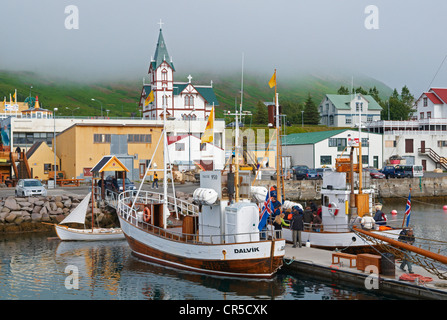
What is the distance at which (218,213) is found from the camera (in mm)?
24875

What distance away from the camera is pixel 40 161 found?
211 feet

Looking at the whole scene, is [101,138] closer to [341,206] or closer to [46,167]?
[46,167]

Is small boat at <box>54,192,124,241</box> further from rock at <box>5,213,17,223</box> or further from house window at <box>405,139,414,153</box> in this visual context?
house window at <box>405,139,414,153</box>

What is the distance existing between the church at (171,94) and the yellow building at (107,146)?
110 ft

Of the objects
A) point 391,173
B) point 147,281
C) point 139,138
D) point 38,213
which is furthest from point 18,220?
point 391,173

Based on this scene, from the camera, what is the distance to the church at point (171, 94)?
10025cm

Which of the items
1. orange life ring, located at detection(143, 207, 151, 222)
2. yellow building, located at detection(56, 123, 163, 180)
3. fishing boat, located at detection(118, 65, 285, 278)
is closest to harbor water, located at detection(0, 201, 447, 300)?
fishing boat, located at detection(118, 65, 285, 278)

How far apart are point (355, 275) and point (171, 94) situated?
8271 centimetres

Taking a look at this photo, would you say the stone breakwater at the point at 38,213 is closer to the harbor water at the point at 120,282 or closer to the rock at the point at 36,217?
the rock at the point at 36,217

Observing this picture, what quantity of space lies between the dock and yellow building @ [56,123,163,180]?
3867 cm

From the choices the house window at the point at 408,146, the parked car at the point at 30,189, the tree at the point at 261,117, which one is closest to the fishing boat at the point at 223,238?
the parked car at the point at 30,189

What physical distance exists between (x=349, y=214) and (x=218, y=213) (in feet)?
25.2

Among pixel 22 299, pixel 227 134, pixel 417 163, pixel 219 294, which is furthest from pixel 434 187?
pixel 22 299

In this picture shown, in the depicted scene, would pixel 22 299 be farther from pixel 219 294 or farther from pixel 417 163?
pixel 417 163
